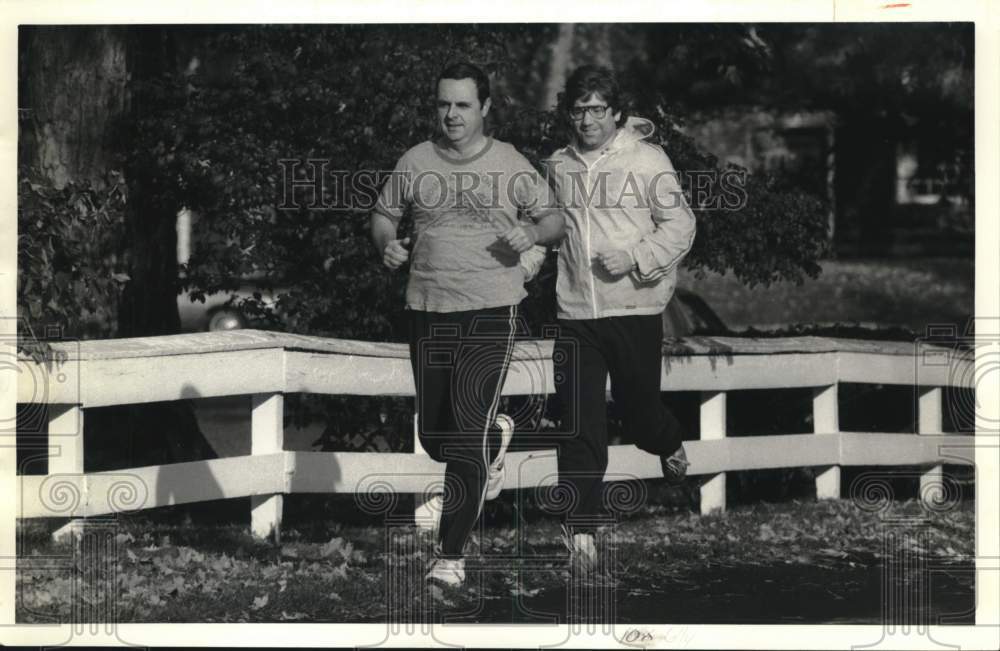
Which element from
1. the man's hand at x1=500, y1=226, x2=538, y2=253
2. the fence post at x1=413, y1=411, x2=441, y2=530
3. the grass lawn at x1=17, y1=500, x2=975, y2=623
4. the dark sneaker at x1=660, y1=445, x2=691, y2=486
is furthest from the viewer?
the dark sneaker at x1=660, y1=445, x2=691, y2=486

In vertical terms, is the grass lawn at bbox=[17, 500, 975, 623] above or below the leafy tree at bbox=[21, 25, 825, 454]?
below

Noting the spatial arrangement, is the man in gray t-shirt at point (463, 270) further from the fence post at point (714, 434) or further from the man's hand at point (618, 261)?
the fence post at point (714, 434)

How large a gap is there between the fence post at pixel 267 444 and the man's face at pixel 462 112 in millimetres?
1389

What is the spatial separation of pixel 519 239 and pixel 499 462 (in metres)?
0.94

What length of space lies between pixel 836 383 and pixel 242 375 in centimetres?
271

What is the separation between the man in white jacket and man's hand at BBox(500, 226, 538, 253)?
234mm

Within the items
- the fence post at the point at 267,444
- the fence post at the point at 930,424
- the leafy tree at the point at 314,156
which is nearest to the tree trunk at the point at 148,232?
→ the leafy tree at the point at 314,156

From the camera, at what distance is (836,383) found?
855cm

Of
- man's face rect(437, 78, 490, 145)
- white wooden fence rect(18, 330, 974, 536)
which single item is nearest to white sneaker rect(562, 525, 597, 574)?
white wooden fence rect(18, 330, 974, 536)

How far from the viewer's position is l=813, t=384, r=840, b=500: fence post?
27.6 feet

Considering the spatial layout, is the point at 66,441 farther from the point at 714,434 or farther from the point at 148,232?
the point at 714,434

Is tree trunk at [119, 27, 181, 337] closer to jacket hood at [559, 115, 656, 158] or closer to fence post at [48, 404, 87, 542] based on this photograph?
fence post at [48, 404, 87, 542]
